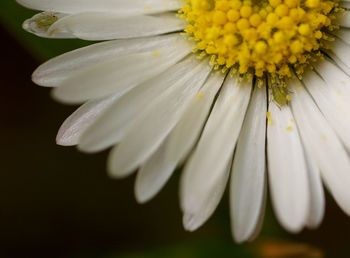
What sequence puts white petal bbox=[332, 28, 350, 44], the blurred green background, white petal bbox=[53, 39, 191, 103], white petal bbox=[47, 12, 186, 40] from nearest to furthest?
white petal bbox=[53, 39, 191, 103] → white petal bbox=[47, 12, 186, 40] → white petal bbox=[332, 28, 350, 44] → the blurred green background

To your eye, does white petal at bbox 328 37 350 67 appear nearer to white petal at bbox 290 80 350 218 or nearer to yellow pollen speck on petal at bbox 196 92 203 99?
white petal at bbox 290 80 350 218

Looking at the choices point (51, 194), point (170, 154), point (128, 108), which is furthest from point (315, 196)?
point (51, 194)

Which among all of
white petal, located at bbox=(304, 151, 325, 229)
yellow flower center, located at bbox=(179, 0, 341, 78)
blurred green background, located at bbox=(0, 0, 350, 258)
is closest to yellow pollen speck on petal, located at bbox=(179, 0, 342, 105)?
yellow flower center, located at bbox=(179, 0, 341, 78)

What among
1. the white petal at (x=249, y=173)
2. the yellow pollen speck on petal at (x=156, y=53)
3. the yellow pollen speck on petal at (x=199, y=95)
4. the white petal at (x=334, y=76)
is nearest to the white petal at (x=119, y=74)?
the yellow pollen speck on petal at (x=156, y=53)

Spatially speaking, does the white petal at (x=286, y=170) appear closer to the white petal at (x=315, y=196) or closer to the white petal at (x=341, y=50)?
the white petal at (x=315, y=196)

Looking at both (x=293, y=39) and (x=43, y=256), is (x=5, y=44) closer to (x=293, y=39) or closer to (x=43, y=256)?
(x=43, y=256)

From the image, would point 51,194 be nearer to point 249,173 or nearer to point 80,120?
point 80,120
